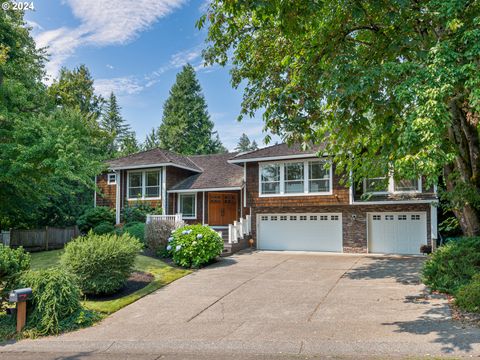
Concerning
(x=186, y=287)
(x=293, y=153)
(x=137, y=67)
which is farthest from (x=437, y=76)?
(x=137, y=67)

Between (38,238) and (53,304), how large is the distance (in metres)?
12.9

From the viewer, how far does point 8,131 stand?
1391cm

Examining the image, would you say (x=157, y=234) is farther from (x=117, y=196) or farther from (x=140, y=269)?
(x=117, y=196)

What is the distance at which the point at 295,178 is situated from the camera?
2045cm

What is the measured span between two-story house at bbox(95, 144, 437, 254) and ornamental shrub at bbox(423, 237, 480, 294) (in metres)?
5.11

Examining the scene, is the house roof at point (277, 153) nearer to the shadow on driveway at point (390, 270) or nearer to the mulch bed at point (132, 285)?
the shadow on driveway at point (390, 270)

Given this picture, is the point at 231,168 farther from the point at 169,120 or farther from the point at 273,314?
the point at 169,120

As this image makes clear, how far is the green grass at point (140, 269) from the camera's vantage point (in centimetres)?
1035

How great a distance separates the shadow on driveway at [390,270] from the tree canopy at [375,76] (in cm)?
237

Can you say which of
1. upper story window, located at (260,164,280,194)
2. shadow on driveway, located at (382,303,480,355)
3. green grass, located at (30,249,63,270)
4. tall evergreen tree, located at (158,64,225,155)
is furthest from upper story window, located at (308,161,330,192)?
→ tall evergreen tree, located at (158,64,225,155)

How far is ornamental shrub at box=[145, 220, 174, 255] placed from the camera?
1734 cm

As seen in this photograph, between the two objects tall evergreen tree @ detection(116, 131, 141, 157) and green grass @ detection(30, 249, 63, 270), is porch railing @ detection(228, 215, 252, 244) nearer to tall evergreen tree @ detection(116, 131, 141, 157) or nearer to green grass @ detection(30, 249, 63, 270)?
green grass @ detection(30, 249, 63, 270)

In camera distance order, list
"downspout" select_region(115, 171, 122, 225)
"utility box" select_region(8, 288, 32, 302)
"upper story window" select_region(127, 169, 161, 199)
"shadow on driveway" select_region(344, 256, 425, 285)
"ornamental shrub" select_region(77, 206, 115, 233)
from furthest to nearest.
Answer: "downspout" select_region(115, 171, 122, 225)
"upper story window" select_region(127, 169, 161, 199)
"ornamental shrub" select_region(77, 206, 115, 233)
"shadow on driveway" select_region(344, 256, 425, 285)
"utility box" select_region(8, 288, 32, 302)

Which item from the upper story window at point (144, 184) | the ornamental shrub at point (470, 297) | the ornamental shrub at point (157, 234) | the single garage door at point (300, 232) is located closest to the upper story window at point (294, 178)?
the single garage door at point (300, 232)
